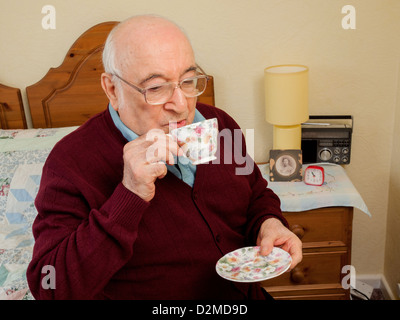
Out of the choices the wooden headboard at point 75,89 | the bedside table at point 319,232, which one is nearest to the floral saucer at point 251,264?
the bedside table at point 319,232

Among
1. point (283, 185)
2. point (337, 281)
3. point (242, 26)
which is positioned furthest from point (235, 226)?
point (242, 26)

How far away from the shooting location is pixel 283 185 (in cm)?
203

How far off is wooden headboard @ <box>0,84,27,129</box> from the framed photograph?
1.21 m

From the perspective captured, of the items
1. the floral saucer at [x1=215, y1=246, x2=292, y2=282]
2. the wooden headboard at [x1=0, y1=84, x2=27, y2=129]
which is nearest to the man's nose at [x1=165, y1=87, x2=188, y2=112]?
the floral saucer at [x1=215, y1=246, x2=292, y2=282]

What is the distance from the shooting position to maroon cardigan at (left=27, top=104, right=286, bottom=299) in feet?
3.33

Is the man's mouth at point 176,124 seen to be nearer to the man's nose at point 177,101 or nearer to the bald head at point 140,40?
the man's nose at point 177,101

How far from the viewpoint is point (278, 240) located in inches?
48.1

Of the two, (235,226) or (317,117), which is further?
(317,117)

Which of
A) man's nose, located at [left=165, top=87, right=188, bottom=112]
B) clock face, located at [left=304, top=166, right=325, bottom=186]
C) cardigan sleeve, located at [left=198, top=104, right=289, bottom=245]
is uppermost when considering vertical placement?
man's nose, located at [left=165, top=87, right=188, bottom=112]

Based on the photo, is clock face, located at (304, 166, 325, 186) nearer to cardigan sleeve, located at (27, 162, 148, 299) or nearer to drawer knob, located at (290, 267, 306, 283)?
drawer knob, located at (290, 267, 306, 283)

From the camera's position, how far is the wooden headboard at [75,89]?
2.11m

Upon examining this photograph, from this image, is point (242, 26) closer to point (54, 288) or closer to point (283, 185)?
point (283, 185)
